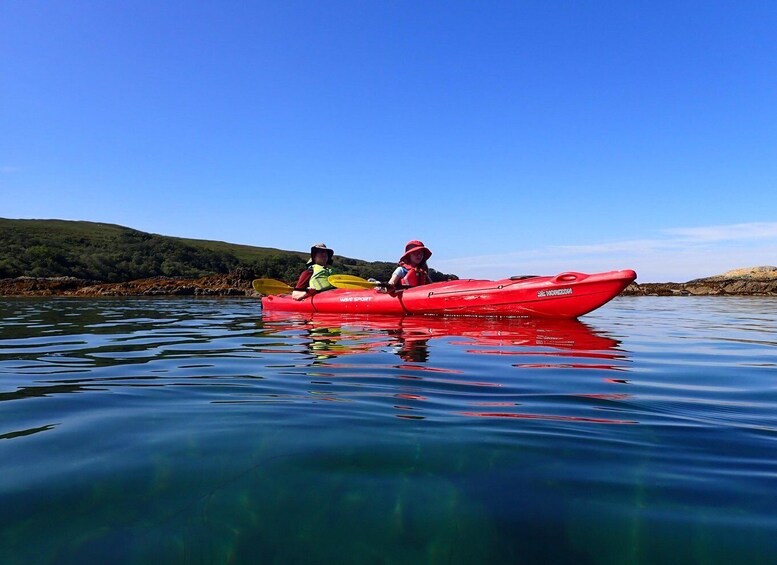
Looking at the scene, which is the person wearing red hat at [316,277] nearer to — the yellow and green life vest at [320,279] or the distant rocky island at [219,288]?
the yellow and green life vest at [320,279]

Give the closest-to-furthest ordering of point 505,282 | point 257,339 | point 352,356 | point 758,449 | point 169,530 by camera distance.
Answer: point 169,530
point 758,449
point 352,356
point 257,339
point 505,282

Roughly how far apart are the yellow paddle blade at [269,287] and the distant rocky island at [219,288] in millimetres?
15232

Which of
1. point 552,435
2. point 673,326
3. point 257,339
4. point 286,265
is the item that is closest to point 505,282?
point 673,326

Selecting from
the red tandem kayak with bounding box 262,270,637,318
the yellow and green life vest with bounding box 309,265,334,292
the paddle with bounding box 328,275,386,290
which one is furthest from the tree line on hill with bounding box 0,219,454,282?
the red tandem kayak with bounding box 262,270,637,318

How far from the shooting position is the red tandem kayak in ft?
33.2

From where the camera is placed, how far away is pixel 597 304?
10.3m

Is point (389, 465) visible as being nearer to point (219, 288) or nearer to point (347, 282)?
point (347, 282)

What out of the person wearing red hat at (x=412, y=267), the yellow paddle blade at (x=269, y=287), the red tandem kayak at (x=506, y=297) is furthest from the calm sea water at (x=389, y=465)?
the yellow paddle blade at (x=269, y=287)

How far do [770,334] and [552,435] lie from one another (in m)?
8.44

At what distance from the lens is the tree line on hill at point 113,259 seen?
49000 millimetres

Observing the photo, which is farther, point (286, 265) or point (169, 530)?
point (286, 265)

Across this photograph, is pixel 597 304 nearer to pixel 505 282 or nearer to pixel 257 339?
pixel 505 282

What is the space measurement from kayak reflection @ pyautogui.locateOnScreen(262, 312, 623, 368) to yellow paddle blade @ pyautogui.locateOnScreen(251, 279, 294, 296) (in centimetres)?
741

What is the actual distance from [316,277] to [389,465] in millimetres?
13510
